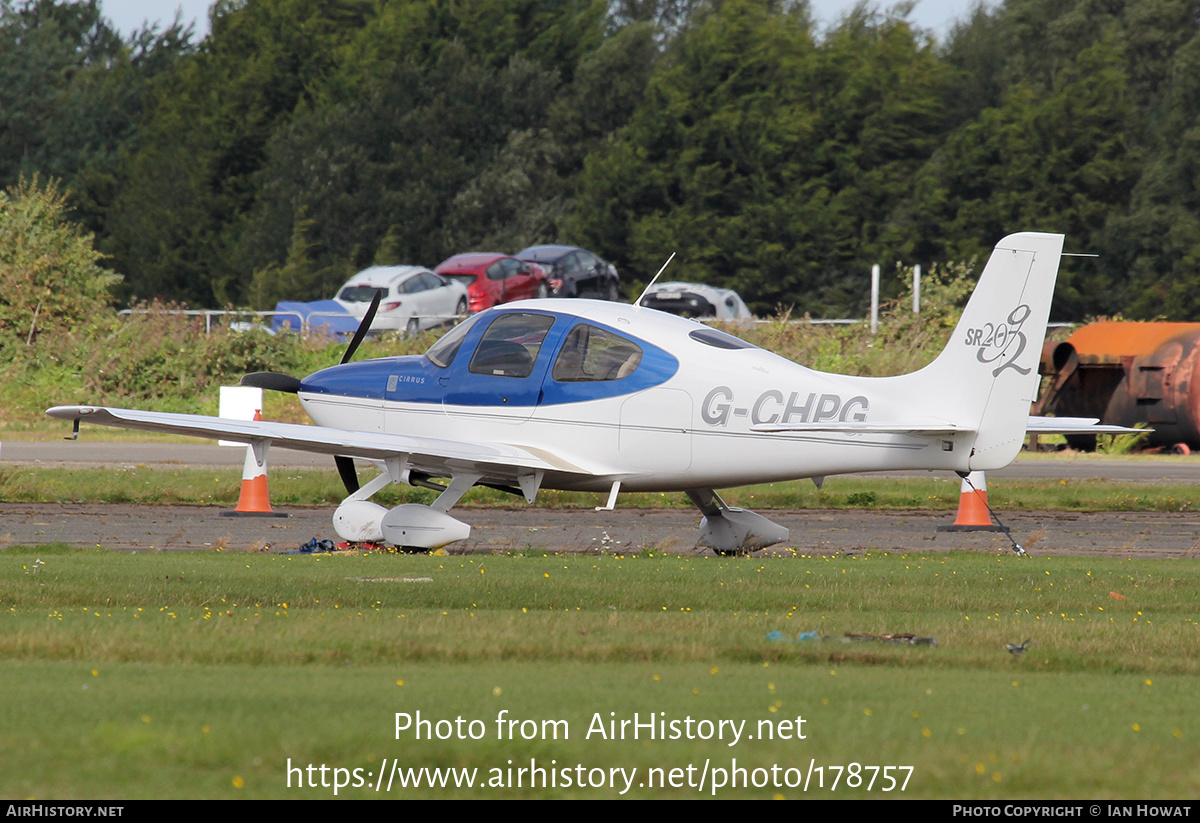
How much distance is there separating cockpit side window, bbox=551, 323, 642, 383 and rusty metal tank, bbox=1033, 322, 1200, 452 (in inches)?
613

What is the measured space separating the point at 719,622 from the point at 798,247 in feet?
178

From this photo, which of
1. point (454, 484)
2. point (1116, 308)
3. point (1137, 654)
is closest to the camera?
point (1137, 654)

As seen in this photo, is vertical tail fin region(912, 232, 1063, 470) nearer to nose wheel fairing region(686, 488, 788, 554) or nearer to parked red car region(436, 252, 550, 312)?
nose wheel fairing region(686, 488, 788, 554)

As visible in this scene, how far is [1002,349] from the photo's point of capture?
11422mm

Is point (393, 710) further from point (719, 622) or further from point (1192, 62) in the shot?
point (1192, 62)

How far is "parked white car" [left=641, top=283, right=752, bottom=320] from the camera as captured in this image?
4375 cm

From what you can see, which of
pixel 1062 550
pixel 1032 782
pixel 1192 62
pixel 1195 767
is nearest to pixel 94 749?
pixel 1032 782

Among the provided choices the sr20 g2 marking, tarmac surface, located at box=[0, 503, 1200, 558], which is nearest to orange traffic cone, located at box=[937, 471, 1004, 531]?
tarmac surface, located at box=[0, 503, 1200, 558]

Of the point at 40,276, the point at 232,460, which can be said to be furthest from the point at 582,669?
the point at 40,276

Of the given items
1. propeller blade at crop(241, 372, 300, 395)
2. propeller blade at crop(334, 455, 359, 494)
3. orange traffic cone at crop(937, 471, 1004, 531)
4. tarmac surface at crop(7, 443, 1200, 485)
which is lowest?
tarmac surface at crop(7, 443, 1200, 485)

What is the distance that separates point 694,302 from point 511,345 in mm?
31187

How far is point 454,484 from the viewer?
13.0 metres

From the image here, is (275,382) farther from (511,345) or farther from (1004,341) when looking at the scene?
(1004,341)

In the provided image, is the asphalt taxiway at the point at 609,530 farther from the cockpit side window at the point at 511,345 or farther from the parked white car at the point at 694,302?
the parked white car at the point at 694,302
